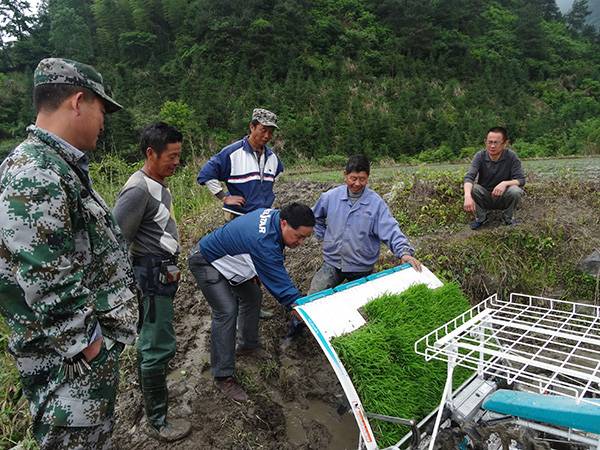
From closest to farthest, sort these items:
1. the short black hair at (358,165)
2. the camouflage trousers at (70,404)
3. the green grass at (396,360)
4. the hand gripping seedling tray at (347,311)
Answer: the camouflage trousers at (70,404)
the hand gripping seedling tray at (347,311)
the green grass at (396,360)
the short black hair at (358,165)

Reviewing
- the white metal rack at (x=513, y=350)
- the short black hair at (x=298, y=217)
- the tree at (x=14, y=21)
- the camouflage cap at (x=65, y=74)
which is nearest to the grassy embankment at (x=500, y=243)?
the white metal rack at (x=513, y=350)

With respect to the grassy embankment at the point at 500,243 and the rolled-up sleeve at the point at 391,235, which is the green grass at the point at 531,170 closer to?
the grassy embankment at the point at 500,243

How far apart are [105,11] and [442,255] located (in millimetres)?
44232

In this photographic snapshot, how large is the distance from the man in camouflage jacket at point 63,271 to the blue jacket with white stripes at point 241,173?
225 cm

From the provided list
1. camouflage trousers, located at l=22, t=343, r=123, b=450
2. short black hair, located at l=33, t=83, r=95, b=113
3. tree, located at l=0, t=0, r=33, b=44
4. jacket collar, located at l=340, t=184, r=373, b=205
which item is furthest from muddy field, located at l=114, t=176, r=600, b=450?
tree, located at l=0, t=0, r=33, b=44

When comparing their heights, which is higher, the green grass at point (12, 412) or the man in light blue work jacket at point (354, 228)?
the man in light blue work jacket at point (354, 228)

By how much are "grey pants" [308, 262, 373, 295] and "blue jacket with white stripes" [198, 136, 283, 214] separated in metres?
0.97

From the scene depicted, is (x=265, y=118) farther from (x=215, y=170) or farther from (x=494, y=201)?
(x=494, y=201)

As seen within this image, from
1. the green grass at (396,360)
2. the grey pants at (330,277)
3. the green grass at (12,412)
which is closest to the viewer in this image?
the green grass at (396,360)

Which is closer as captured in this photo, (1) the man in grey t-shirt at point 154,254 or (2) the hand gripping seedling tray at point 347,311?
(2) the hand gripping seedling tray at point 347,311

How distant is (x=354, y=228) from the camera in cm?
383

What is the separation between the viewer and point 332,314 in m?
2.51

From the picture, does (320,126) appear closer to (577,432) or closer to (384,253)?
(384,253)

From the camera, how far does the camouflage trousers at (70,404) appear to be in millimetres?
1708
